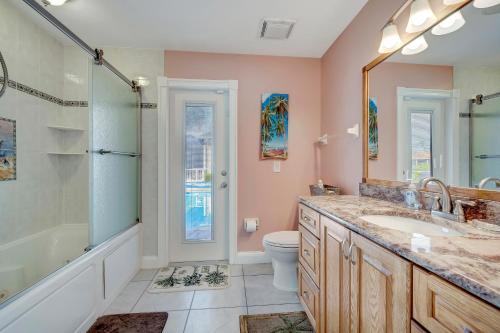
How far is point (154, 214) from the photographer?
2396mm

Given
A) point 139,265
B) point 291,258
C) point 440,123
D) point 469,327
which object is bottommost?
point 139,265

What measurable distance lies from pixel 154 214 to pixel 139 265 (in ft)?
1.76

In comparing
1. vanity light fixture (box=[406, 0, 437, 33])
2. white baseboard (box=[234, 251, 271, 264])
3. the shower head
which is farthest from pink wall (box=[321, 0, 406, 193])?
the shower head

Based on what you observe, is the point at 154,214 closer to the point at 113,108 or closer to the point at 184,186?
the point at 184,186

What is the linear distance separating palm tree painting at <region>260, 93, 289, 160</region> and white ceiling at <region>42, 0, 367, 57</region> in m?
0.52

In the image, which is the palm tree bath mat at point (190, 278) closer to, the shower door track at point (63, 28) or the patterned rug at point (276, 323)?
the patterned rug at point (276, 323)

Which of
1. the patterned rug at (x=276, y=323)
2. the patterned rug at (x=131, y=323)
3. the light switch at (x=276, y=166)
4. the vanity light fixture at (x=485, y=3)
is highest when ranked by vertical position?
the vanity light fixture at (x=485, y=3)

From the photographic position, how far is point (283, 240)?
1919 millimetres

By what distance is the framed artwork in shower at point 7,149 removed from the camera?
5.58ft

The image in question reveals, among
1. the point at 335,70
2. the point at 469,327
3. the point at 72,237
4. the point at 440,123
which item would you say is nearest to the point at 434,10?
the point at 440,123

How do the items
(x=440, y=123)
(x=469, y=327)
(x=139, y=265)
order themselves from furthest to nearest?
(x=139, y=265) → (x=440, y=123) → (x=469, y=327)

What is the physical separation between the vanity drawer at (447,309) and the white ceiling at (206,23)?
1.90 meters

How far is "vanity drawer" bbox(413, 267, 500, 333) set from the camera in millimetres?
467

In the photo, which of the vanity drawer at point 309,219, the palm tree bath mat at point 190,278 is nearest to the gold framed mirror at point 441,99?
the vanity drawer at point 309,219
